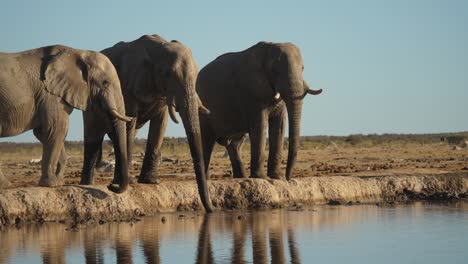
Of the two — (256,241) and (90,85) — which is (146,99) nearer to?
(90,85)

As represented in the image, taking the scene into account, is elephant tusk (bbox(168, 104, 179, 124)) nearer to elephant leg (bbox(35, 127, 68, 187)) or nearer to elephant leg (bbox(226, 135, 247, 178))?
elephant leg (bbox(35, 127, 68, 187))

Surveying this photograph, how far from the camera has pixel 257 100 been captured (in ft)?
78.7

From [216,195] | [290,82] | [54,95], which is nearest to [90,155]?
[54,95]

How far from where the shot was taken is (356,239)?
17891 millimetres

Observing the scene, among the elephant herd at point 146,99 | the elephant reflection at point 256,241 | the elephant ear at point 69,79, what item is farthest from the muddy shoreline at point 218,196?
the elephant ear at point 69,79

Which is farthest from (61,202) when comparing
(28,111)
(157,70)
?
(157,70)

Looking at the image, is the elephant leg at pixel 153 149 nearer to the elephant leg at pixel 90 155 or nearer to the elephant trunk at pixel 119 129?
the elephant leg at pixel 90 155

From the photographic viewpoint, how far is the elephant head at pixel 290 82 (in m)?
23.6

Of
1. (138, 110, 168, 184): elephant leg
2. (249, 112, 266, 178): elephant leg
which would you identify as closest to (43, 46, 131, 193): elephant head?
(138, 110, 168, 184): elephant leg

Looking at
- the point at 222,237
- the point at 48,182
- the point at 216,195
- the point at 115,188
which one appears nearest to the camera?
the point at 222,237

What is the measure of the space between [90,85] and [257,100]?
4704mm

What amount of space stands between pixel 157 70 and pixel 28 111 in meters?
2.75

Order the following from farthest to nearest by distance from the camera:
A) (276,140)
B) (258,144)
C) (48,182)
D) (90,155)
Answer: (276,140), (258,144), (90,155), (48,182)

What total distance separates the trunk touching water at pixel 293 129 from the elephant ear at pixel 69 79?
198 inches
